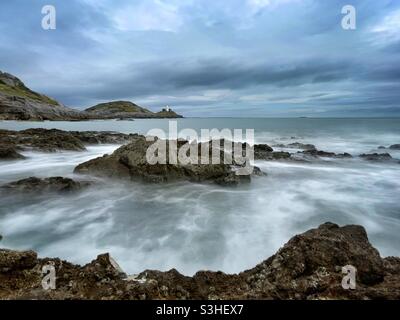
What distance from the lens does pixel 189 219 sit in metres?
9.19

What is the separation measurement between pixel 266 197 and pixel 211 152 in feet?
11.5

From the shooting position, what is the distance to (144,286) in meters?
3.98

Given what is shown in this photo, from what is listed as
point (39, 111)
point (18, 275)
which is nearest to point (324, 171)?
point (18, 275)

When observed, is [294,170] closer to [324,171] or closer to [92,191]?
[324,171]

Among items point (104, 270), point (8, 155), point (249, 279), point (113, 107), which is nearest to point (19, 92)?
point (113, 107)

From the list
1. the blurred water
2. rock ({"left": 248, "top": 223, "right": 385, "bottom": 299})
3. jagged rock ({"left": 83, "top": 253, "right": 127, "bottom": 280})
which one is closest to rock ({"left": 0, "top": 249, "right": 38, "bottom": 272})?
jagged rock ({"left": 83, "top": 253, "right": 127, "bottom": 280})

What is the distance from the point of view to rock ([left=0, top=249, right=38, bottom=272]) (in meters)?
4.36

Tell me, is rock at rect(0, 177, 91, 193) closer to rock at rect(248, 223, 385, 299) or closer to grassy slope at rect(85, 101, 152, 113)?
rock at rect(248, 223, 385, 299)

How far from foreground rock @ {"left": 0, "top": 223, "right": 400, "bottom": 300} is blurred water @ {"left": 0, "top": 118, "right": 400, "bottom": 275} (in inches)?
85.7

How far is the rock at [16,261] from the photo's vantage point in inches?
171

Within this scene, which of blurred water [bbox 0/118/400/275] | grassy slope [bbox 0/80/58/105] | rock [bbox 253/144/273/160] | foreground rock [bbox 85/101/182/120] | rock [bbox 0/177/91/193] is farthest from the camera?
foreground rock [bbox 85/101/182/120]

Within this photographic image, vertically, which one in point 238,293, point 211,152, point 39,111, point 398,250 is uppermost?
point 39,111
